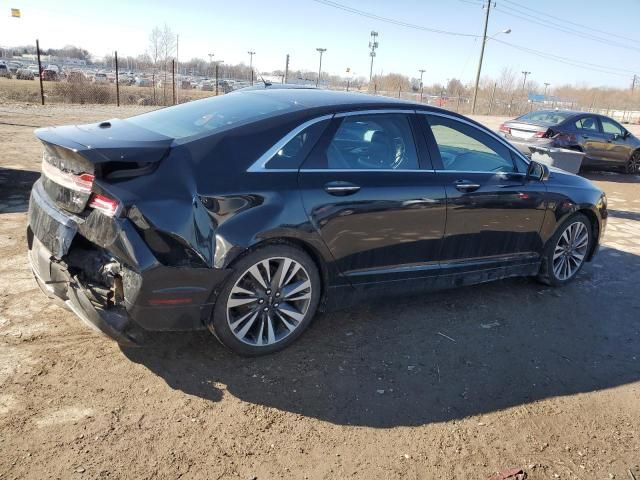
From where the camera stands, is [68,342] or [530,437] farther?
[68,342]

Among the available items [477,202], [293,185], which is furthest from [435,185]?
[293,185]

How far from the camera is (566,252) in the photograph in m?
5.30

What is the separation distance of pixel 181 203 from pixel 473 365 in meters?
2.29

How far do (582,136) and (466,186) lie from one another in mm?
10248

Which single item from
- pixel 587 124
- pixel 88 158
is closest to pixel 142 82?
pixel 587 124

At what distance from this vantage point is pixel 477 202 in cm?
435

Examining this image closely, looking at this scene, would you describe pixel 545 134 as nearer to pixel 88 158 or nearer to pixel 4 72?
pixel 88 158

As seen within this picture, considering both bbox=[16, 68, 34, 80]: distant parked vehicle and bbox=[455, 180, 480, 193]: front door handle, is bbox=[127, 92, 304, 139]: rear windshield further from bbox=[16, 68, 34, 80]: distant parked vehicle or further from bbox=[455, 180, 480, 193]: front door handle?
bbox=[16, 68, 34, 80]: distant parked vehicle

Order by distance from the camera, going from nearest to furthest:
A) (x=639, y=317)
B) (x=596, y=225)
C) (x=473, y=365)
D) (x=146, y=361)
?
(x=146, y=361) < (x=473, y=365) < (x=639, y=317) < (x=596, y=225)

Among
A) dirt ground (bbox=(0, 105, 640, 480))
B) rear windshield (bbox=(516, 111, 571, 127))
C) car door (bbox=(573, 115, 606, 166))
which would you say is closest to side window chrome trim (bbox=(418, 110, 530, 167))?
dirt ground (bbox=(0, 105, 640, 480))

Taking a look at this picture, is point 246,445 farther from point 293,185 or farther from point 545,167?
point 545,167

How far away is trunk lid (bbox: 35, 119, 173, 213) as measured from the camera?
2932mm

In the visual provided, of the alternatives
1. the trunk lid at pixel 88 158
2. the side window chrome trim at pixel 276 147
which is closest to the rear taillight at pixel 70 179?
the trunk lid at pixel 88 158

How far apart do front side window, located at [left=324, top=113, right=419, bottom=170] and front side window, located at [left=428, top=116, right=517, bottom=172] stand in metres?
0.30
